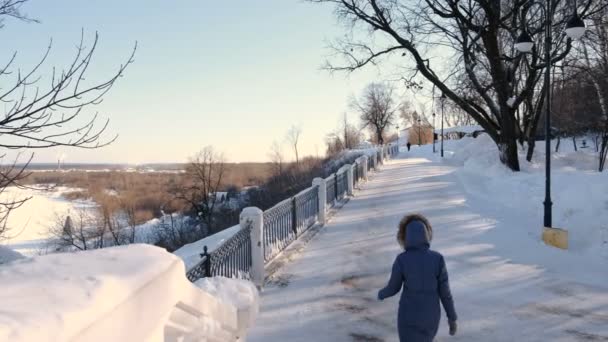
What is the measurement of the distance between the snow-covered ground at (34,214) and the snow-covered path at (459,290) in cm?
342

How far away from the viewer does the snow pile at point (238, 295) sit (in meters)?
3.39

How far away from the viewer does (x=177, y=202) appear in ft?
250

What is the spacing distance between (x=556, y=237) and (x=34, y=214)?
53.3 metres

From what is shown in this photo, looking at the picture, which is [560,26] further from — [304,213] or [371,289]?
[371,289]

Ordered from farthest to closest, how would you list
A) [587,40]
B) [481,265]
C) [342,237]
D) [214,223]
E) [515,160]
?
1. [214,223]
2. [587,40]
3. [515,160]
4. [342,237]
5. [481,265]

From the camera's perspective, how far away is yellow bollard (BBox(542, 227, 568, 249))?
849cm

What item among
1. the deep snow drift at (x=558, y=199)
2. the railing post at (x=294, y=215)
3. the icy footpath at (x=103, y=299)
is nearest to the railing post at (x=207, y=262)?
the icy footpath at (x=103, y=299)

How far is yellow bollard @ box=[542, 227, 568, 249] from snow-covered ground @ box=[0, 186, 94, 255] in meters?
8.22

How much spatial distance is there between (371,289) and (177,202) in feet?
238

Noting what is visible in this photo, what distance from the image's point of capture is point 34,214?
49.9 metres

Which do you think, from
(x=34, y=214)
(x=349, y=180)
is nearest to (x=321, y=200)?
(x=349, y=180)

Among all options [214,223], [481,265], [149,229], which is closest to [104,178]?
[149,229]

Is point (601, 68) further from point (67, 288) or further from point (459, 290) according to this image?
point (67, 288)

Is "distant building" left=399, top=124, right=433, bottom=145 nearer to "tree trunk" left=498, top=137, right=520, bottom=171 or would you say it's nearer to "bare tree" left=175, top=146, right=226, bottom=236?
"bare tree" left=175, top=146, right=226, bottom=236
